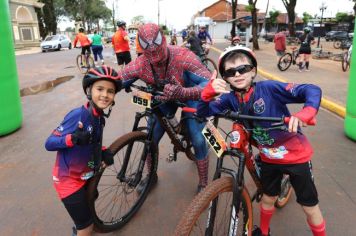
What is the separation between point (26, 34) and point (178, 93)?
45.9m

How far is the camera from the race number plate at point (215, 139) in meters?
2.41

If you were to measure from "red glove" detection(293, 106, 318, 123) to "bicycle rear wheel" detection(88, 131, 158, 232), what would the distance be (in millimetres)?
1626

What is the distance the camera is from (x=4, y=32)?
5832 mm

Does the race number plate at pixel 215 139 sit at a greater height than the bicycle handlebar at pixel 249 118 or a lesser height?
lesser

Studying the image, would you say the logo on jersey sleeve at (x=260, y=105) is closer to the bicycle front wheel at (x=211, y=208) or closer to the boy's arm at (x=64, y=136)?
the bicycle front wheel at (x=211, y=208)

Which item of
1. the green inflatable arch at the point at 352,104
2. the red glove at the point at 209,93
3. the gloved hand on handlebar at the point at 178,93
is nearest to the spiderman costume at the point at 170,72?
the gloved hand on handlebar at the point at 178,93

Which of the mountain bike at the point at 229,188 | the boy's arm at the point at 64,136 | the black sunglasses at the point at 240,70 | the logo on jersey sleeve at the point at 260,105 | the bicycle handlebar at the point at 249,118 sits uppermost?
the black sunglasses at the point at 240,70

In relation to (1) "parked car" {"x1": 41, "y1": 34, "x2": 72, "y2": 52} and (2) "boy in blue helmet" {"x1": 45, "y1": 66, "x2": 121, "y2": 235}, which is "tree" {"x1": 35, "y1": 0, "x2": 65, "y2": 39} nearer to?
(1) "parked car" {"x1": 41, "y1": 34, "x2": 72, "y2": 52}

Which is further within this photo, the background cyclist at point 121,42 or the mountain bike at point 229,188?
the background cyclist at point 121,42

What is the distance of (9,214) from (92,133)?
70.0 inches

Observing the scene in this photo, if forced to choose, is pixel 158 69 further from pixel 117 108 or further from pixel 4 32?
pixel 117 108

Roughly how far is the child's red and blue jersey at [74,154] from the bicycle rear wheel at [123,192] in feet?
1.39

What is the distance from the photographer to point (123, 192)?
360 centimetres

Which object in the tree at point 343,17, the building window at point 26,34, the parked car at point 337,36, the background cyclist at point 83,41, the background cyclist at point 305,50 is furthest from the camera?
the tree at point 343,17
